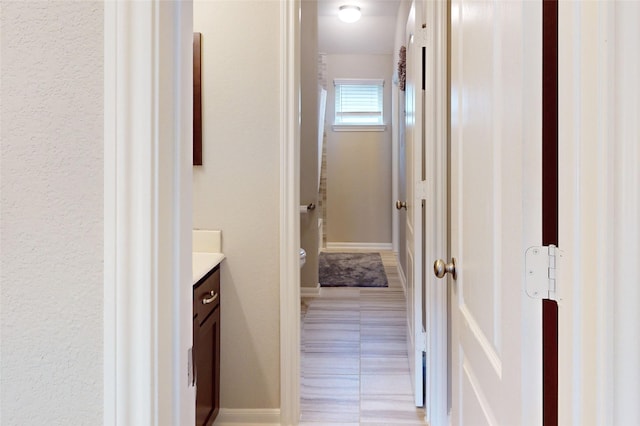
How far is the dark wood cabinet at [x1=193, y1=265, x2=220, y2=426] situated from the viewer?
1.74 meters

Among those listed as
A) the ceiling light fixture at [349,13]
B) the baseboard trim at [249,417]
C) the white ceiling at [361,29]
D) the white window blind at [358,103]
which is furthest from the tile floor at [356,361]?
the white ceiling at [361,29]

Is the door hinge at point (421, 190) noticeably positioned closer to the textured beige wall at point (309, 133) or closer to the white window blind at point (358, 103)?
the textured beige wall at point (309, 133)

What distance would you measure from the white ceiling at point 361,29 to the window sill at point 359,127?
3.29 ft

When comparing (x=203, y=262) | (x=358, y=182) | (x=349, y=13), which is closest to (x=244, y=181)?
(x=203, y=262)

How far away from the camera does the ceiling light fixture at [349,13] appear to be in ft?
16.8

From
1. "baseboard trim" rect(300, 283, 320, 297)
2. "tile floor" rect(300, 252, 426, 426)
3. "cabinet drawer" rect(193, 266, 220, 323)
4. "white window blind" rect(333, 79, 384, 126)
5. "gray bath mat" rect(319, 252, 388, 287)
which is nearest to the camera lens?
"cabinet drawer" rect(193, 266, 220, 323)

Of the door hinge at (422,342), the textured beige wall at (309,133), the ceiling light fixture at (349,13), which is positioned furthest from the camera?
the ceiling light fixture at (349,13)

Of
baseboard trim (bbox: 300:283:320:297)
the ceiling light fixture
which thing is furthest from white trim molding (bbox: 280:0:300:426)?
the ceiling light fixture

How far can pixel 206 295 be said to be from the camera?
1.87 m

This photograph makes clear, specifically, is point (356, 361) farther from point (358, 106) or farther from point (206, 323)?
point (358, 106)
